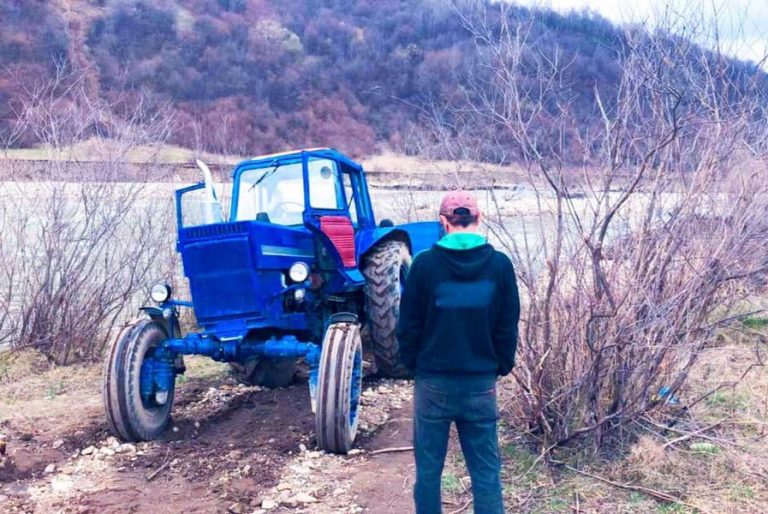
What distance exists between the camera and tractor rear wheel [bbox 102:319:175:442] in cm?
529

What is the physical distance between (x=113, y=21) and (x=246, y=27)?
367 inches

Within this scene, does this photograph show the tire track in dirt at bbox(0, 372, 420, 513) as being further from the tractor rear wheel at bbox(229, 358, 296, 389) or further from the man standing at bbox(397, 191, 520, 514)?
the man standing at bbox(397, 191, 520, 514)

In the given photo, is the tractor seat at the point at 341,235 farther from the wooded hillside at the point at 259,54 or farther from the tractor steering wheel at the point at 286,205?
the wooded hillside at the point at 259,54

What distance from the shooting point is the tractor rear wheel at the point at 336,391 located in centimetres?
491

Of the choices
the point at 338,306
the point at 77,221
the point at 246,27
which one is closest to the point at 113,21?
the point at 246,27

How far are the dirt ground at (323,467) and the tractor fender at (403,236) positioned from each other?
4.61ft

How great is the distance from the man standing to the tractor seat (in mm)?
2767

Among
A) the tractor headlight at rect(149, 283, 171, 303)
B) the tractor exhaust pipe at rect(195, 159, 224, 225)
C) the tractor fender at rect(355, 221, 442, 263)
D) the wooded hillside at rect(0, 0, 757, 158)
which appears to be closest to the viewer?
the tractor exhaust pipe at rect(195, 159, 224, 225)

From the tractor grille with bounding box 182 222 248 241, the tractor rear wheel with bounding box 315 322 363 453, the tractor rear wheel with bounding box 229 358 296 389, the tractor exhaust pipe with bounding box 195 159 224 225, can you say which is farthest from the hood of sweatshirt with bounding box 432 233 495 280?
the tractor rear wheel with bounding box 229 358 296 389

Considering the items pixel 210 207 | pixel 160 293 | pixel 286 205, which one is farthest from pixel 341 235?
pixel 160 293

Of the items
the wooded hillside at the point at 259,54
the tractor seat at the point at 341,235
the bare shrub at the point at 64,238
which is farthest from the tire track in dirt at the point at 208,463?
the wooded hillside at the point at 259,54

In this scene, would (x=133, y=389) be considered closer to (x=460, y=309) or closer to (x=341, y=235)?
(x=341, y=235)

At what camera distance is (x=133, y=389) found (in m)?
5.37

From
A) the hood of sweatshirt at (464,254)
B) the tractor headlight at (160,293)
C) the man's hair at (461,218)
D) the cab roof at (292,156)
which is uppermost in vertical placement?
the cab roof at (292,156)
